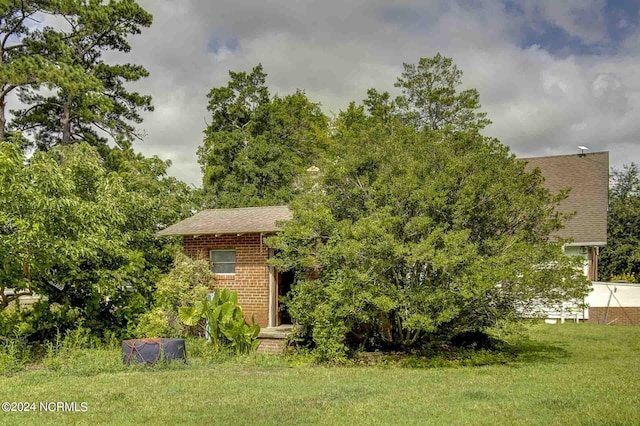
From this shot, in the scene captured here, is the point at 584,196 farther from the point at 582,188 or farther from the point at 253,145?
the point at 253,145

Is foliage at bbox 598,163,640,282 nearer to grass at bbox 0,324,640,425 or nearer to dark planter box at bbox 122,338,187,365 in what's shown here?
grass at bbox 0,324,640,425

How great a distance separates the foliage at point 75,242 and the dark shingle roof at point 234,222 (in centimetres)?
96

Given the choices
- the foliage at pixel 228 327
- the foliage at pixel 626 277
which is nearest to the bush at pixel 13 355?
the foliage at pixel 228 327

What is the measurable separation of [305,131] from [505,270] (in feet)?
73.4

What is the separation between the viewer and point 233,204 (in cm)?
2814

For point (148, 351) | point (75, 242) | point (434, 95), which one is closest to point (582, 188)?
point (434, 95)

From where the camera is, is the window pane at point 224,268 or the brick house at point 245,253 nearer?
the brick house at point 245,253

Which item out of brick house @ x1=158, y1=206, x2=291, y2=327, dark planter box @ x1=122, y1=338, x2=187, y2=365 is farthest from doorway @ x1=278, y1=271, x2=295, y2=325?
dark planter box @ x1=122, y1=338, x2=187, y2=365

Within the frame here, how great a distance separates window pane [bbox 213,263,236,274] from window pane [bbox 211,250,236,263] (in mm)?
99

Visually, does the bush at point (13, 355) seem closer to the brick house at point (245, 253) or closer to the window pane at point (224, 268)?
the brick house at point (245, 253)

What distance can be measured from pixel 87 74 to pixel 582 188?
68.2 ft

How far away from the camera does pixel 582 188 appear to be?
23125 mm

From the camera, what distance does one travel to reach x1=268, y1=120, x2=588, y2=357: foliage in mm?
11273

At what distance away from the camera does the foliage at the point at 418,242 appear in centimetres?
1127
